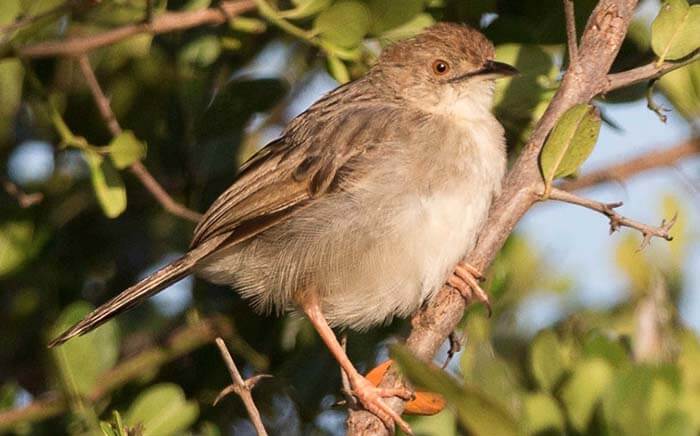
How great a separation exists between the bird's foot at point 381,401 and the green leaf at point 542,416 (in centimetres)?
75

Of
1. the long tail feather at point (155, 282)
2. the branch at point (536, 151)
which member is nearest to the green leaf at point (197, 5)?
the long tail feather at point (155, 282)

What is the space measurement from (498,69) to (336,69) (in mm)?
652

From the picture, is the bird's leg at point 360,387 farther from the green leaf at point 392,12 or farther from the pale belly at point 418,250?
the green leaf at point 392,12

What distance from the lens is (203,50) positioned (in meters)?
5.39

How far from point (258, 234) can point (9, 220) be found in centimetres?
101

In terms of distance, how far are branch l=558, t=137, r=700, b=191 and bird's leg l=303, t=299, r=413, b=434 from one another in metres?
1.11

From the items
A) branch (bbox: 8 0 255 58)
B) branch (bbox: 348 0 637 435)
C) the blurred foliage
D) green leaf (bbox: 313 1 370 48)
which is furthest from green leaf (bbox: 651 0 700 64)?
branch (bbox: 8 0 255 58)

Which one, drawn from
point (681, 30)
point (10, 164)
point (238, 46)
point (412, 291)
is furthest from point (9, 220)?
point (681, 30)

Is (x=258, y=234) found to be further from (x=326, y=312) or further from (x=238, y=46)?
(x=238, y=46)

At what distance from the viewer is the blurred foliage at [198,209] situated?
4.64 meters

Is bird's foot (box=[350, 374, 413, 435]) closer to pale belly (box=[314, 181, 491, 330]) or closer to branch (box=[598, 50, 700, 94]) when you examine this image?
pale belly (box=[314, 181, 491, 330])

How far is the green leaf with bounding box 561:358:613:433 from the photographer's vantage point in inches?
139

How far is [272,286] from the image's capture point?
17.3 ft

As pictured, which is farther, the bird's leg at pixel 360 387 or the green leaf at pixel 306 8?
the green leaf at pixel 306 8
